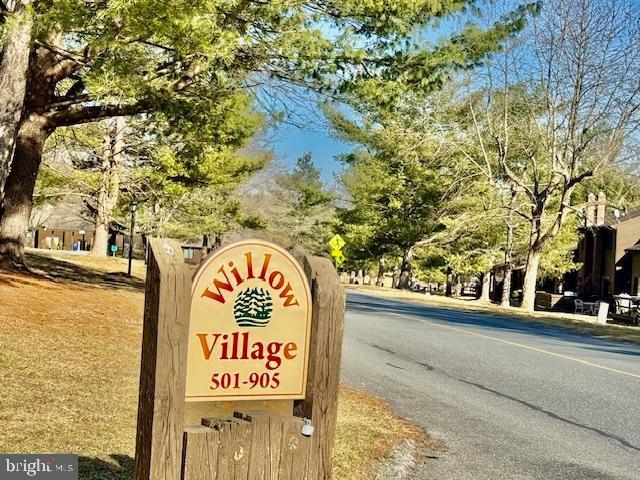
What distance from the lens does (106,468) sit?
566 cm

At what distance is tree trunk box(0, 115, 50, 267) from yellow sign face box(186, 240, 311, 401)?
609 inches

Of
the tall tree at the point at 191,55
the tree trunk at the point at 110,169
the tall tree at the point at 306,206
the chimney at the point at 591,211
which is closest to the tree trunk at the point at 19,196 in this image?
the tall tree at the point at 191,55

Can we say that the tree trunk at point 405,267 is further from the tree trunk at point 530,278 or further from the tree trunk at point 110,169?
the tree trunk at point 110,169

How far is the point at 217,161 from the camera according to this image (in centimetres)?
3344

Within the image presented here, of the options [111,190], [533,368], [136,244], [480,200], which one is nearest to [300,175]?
[136,244]

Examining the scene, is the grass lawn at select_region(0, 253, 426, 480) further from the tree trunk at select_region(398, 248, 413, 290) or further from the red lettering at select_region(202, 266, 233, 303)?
the tree trunk at select_region(398, 248, 413, 290)

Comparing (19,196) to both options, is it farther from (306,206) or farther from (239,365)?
(306,206)

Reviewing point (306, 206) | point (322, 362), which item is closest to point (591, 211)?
point (306, 206)

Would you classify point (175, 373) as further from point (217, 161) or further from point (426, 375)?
point (217, 161)

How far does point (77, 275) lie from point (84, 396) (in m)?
15.9

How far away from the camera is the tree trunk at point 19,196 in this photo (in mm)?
18312

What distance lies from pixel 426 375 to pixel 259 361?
25.7 feet

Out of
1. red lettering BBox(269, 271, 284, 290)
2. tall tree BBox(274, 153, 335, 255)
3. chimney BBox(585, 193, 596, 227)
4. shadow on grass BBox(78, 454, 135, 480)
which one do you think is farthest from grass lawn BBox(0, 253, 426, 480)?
tall tree BBox(274, 153, 335, 255)

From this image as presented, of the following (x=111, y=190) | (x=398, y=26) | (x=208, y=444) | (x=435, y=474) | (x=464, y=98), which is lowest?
(x=435, y=474)
